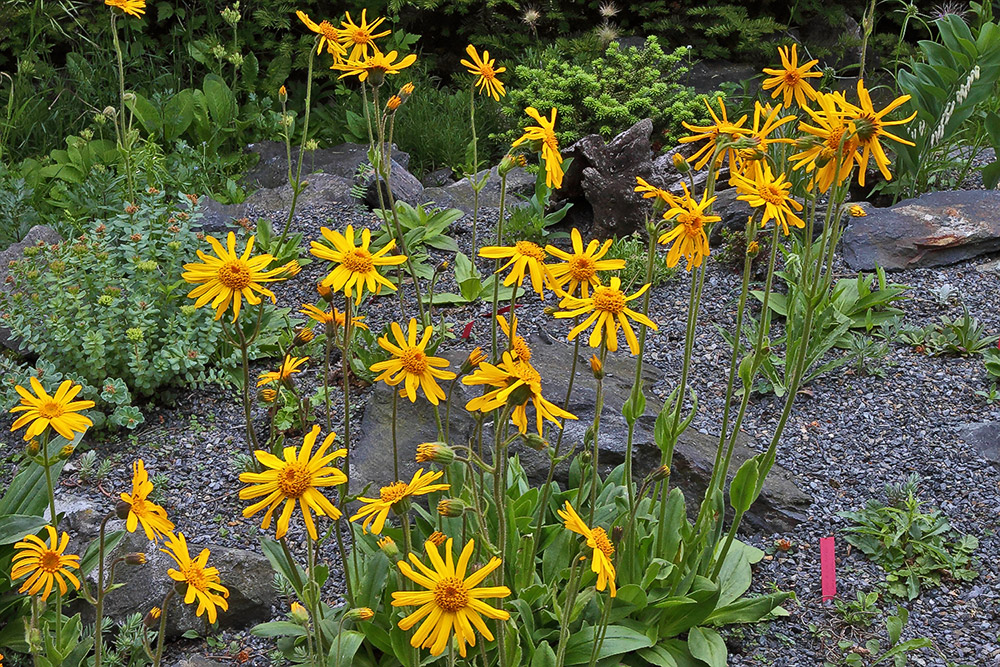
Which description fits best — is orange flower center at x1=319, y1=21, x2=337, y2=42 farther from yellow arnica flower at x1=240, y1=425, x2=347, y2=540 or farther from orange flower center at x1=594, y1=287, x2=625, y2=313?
yellow arnica flower at x1=240, y1=425, x2=347, y2=540

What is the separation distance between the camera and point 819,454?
10.6ft

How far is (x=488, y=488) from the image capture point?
8.61 ft

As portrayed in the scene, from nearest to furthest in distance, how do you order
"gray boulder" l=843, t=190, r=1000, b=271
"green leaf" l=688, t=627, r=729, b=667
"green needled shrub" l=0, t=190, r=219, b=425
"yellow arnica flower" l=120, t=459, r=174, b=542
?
"yellow arnica flower" l=120, t=459, r=174, b=542 → "green leaf" l=688, t=627, r=729, b=667 → "green needled shrub" l=0, t=190, r=219, b=425 → "gray boulder" l=843, t=190, r=1000, b=271

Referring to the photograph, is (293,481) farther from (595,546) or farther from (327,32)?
(327,32)

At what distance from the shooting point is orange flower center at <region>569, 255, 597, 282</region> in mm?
1921

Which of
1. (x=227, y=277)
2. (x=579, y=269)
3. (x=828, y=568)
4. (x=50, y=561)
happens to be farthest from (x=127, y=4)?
(x=828, y=568)

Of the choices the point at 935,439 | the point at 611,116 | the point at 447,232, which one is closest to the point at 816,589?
the point at 935,439

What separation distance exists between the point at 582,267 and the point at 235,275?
72 cm

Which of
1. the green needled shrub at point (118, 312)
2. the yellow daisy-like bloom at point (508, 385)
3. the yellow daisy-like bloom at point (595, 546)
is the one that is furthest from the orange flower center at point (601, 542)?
the green needled shrub at point (118, 312)

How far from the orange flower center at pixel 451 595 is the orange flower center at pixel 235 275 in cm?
78

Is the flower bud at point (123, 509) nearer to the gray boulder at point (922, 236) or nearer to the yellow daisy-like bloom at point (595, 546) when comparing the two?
the yellow daisy-like bloom at point (595, 546)

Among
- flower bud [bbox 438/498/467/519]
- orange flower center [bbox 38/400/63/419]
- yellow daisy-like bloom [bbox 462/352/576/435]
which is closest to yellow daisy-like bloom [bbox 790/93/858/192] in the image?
yellow daisy-like bloom [bbox 462/352/576/435]

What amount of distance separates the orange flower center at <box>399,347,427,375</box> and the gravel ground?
1.10m

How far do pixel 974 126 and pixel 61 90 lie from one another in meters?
5.84
